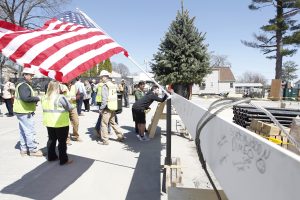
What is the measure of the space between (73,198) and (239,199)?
3.83 meters

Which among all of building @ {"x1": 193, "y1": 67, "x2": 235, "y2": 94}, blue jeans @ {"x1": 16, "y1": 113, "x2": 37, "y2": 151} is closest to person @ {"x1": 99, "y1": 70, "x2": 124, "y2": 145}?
blue jeans @ {"x1": 16, "y1": 113, "x2": 37, "y2": 151}

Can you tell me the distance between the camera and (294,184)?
839mm

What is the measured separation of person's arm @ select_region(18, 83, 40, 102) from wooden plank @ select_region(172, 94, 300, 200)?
5.21m

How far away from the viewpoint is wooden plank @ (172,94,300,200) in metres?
0.89

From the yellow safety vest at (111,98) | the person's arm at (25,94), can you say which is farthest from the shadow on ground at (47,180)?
the yellow safety vest at (111,98)

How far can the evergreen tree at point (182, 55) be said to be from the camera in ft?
95.7

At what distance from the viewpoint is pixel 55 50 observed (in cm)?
423

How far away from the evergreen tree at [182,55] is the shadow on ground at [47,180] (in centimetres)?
2314

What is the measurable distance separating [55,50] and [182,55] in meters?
25.6

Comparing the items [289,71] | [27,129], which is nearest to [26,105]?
[27,129]

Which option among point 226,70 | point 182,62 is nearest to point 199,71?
point 182,62

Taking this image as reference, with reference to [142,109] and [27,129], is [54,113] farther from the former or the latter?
[142,109]

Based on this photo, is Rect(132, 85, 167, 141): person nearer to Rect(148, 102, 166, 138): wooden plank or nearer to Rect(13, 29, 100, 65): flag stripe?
Rect(148, 102, 166, 138): wooden plank

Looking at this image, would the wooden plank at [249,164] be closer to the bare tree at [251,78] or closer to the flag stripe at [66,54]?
the flag stripe at [66,54]
